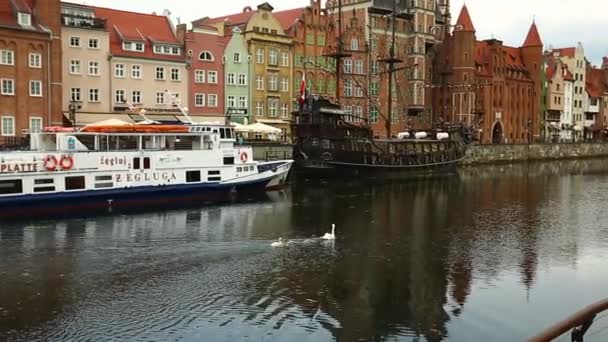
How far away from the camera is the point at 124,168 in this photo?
40312 millimetres

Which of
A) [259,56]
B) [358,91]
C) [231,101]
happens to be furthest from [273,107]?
[358,91]

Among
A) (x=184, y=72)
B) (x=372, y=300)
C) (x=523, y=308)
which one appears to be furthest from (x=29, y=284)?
(x=184, y=72)

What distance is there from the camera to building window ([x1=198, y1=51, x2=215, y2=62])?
6544 centimetres

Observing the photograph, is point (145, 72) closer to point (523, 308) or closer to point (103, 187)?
point (103, 187)

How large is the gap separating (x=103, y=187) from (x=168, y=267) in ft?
57.5

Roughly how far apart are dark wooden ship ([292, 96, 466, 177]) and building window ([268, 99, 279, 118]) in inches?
469

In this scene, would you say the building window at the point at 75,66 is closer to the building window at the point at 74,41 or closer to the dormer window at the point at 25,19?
the building window at the point at 74,41

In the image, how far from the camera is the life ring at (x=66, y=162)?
3828 cm

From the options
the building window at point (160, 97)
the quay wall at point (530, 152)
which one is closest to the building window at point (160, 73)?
the building window at point (160, 97)

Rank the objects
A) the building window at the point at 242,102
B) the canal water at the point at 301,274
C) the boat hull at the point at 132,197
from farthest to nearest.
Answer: the building window at the point at 242,102 → the boat hull at the point at 132,197 → the canal water at the point at 301,274

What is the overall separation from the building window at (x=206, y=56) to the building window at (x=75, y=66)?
12659mm

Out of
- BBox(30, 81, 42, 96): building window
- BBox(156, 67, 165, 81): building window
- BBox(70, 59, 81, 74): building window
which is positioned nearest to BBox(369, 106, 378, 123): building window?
BBox(156, 67, 165, 81): building window

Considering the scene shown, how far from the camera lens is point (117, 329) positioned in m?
17.0

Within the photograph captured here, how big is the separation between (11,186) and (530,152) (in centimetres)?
7610
